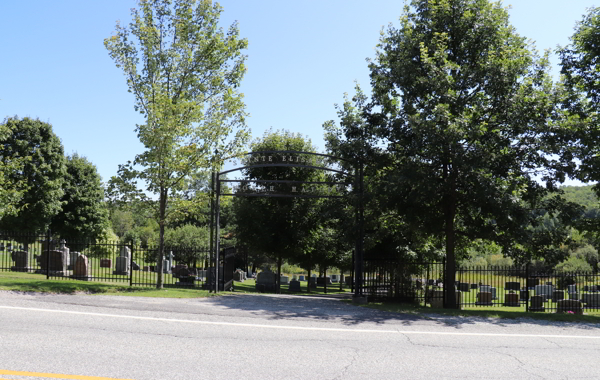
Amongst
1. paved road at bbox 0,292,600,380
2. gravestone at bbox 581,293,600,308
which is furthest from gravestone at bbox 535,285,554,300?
paved road at bbox 0,292,600,380

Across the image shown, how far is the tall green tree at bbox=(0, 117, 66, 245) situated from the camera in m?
36.2

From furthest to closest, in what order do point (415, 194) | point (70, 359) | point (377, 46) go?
point (377, 46), point (415, 194), point (70, 359)

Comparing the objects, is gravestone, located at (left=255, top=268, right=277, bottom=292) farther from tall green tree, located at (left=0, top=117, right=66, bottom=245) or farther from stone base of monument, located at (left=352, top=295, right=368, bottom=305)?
tall green tree, located at (left=0, top=117, right=66, bottom=245)

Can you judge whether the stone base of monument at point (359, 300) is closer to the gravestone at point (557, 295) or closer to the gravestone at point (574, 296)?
the gravestone at point (574, 296)

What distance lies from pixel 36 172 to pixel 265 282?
2223 centimetres

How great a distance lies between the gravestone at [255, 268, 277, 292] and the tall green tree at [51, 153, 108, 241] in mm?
23556

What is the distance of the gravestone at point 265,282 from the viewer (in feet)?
88.6

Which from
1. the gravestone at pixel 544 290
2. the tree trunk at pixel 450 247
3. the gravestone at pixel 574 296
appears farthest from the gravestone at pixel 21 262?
the gravestone at pixel 574 296

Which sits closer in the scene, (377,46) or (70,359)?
(70,359)

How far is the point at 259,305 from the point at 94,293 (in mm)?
4645

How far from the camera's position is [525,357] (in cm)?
721

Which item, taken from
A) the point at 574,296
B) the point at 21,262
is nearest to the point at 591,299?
the point at 574,296

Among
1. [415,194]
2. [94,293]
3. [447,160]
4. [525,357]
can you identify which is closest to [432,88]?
[447,160]

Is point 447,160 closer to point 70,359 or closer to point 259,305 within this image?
point 259,305
